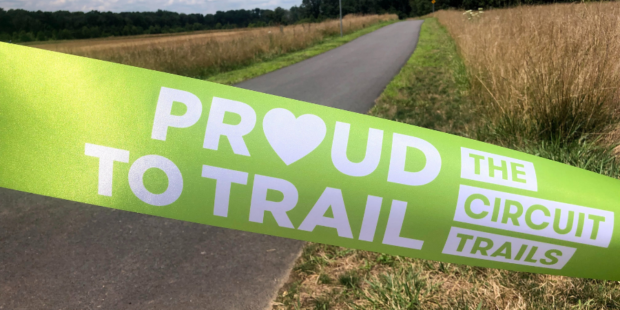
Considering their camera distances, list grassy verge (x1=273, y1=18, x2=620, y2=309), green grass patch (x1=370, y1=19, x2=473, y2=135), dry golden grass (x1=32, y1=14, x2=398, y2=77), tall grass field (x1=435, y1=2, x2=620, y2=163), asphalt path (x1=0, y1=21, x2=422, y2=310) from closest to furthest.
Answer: grassy verge (x1=273, y1=18, x2=620, y2=309) < asphalt path (x1=0, y1=21, x2=422, y2=310) < tall grass field (x1=435, y1=2, x2=620, y2=163) < green grass patch (x1=370, y1=19, x2=473, y2=135) < dry golden grass (x1=32, y1=14, x2=398, y2=77)

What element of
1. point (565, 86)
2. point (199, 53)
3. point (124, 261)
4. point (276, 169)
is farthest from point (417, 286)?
point (199, 53)

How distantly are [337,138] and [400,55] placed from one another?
1256 cm

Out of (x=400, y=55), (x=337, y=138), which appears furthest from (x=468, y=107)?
(x=400, y=55)

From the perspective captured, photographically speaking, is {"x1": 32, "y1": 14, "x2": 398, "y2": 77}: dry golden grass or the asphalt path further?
{"x1": 32, "y1": 14, "x2": 398, "y2": 77}: dry golden grass

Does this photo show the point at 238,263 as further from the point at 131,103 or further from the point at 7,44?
the point at 7,44

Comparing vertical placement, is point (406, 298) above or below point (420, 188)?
below

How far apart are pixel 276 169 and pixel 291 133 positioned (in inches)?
5.3

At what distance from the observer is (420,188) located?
1.23 metres

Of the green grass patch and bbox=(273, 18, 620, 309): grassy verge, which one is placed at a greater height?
the green grass patch

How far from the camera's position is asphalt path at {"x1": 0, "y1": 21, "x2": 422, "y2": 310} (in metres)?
2.18

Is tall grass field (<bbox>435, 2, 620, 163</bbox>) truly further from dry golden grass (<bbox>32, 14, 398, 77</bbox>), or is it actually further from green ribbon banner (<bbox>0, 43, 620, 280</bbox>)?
dry golden grass (<bbox>32, 14, 398, 77</bbox>)

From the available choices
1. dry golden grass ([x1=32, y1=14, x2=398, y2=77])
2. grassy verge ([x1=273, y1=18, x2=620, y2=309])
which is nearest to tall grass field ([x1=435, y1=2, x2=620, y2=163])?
grassy verge ([x1=273, y1=18, x2=620, y2=309])

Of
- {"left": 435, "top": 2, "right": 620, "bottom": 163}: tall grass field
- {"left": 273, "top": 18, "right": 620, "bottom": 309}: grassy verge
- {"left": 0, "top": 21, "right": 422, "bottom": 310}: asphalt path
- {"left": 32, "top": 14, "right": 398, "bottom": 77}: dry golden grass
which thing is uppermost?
{"left": 32, "top": 14, "right": 398, "bottom": 77}: dry golden grass

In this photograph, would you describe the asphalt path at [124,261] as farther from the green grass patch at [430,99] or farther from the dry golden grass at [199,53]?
the dry golden grass at [199,53]
